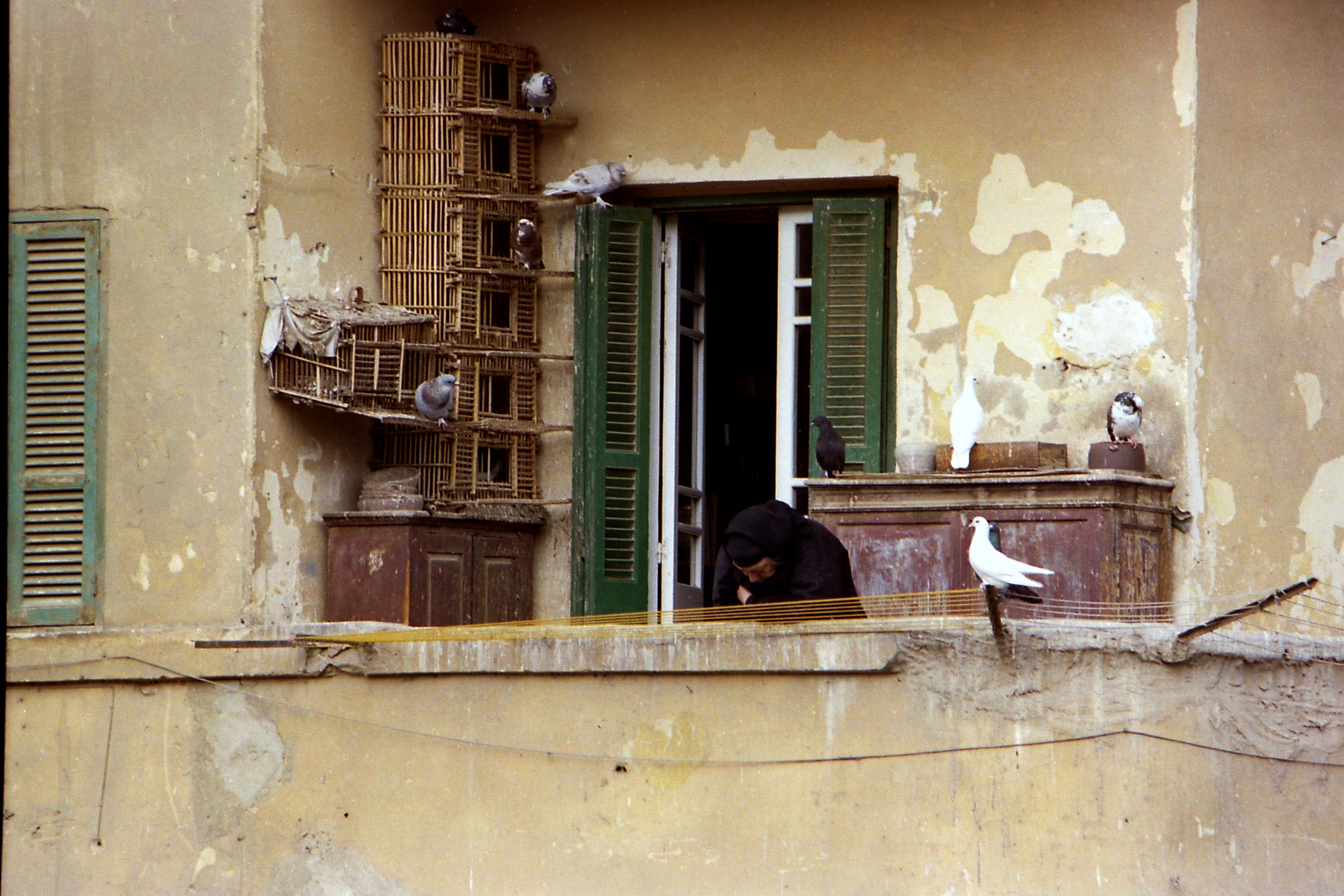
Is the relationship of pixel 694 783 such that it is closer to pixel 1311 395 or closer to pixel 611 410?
pixel 611 410

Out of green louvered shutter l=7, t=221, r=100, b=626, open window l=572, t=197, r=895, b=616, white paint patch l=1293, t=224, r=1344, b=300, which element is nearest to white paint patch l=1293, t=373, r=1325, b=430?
white paint patch l=1293, t=224, r=1344, b=300

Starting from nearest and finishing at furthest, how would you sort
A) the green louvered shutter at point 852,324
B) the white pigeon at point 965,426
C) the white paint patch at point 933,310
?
the white pigeon at point 965,426, the white paint patch at point 933,310, the green louvered shutter at point 852,324

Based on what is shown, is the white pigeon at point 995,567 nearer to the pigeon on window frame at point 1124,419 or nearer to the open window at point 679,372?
the pigeon on window frame at point 1124,419

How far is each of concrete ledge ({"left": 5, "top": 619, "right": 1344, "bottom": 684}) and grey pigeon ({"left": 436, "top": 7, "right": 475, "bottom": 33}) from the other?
2.84 meters

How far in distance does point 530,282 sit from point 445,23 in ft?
4.17

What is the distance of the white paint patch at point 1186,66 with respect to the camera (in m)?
7.19

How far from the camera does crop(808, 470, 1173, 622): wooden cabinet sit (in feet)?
21.6

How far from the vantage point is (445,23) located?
7996mm

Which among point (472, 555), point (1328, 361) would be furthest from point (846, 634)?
point (1328, 361)

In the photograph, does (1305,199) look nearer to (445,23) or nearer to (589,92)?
(589,92)

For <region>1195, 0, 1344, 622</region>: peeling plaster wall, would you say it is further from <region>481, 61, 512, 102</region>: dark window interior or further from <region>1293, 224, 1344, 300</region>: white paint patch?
<region>481, 61, 512, 102</region>: dark window interior

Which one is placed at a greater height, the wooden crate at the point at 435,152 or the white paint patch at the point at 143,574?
the wooden crate at the point at 435,152

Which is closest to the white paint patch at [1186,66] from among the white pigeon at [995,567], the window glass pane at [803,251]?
the window glass pane at [803,251]

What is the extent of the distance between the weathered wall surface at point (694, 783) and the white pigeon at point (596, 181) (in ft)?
8.06
